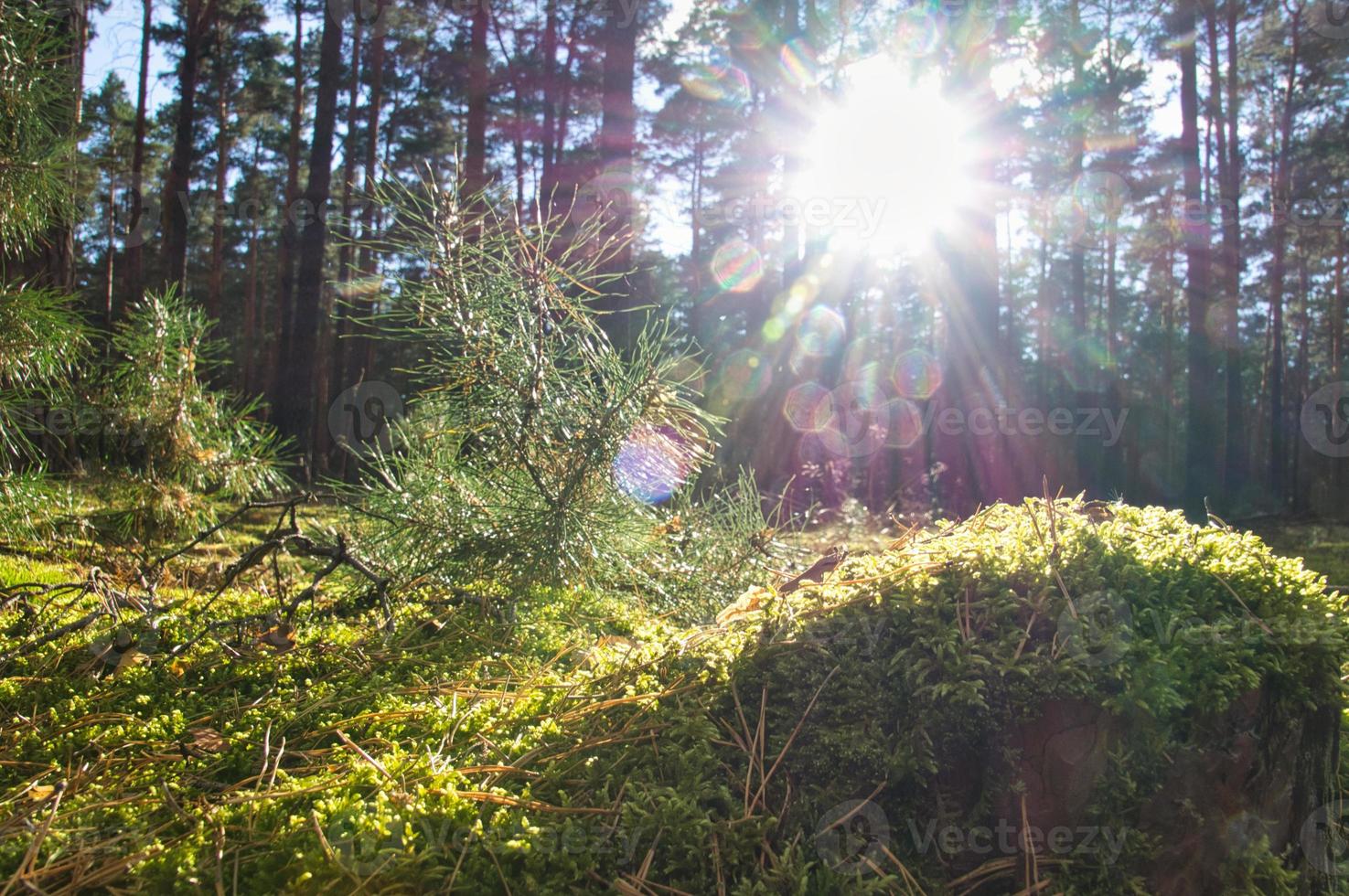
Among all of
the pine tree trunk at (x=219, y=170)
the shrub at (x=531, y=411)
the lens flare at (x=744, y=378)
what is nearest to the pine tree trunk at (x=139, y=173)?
the pine tree trunk at (x=219, y=170)

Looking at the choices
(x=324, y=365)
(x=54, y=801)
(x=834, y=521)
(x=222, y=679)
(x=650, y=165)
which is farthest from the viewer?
(x=324, y=365)

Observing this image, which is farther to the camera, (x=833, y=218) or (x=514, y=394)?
(x=833, y=218)

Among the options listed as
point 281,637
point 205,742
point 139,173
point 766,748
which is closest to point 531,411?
→ point 281,637

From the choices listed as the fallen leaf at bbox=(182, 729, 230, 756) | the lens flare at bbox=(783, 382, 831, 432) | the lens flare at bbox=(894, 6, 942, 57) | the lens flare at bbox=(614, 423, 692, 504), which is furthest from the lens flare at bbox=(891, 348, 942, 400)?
the fallen leaf at bbox=(182, 729, 230, 756)

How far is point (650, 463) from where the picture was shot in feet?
8.44

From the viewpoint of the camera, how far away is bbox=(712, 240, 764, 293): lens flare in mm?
26469

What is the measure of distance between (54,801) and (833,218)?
12.4 metres

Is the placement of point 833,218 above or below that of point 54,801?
above

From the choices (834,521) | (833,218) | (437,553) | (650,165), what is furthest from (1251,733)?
(650,165)

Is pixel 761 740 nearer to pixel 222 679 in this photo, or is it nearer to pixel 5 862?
pixel 5 862

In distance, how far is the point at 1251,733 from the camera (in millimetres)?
1354

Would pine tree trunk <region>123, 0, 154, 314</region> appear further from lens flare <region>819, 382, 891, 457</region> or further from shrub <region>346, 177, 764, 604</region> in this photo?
shrub <region>346, 177, 764, 604</region>

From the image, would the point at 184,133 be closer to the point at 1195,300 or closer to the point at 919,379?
the point at 919,379

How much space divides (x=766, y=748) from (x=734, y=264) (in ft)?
89.3
